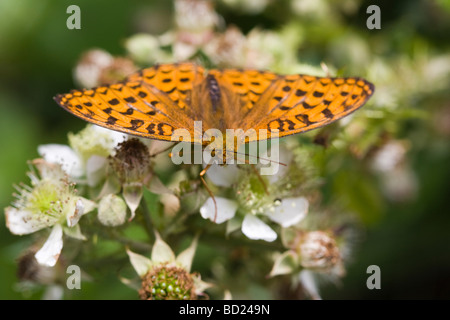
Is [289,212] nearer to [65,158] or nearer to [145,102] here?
[145,102]

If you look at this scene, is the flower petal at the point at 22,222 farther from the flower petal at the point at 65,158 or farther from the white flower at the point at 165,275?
the white flower at the point at 165,275

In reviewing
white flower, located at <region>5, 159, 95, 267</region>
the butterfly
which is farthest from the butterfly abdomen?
white flower, located at <region>5, 159, 95, 267</region>

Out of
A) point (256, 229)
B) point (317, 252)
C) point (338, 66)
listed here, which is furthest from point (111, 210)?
point (338, 66)

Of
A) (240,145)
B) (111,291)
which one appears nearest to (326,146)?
(240,145)

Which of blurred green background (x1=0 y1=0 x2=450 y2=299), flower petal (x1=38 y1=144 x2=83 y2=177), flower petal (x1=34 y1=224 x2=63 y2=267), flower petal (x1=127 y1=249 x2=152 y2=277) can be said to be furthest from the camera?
blurred green background (x1=0 y1=0 x2=450 y2=299)

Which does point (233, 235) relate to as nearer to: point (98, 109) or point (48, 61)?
point (98, 109)

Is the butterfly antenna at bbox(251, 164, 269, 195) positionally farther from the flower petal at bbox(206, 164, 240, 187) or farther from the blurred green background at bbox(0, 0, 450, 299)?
the blurred green background at bbox(0, 0, 450, 299)
